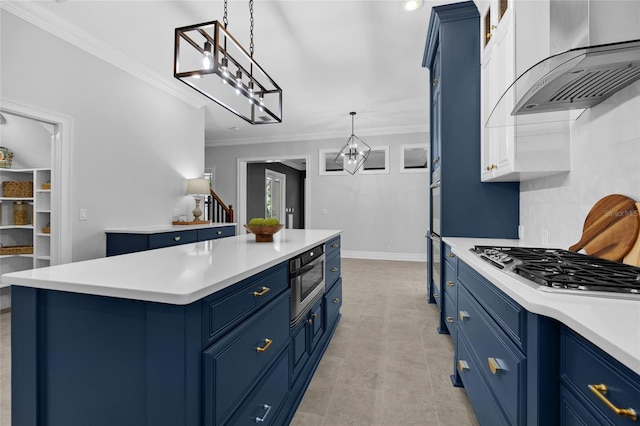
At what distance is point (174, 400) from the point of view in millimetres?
879

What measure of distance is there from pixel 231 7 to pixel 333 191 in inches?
179

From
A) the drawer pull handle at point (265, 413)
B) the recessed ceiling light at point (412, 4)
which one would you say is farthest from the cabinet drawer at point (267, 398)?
the recessed ceiling light at point (412, 4)

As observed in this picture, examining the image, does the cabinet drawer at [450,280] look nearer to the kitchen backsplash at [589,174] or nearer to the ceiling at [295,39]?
the kitchen backsplash at [589,174]

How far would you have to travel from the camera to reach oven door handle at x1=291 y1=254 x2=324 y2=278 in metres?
1.68

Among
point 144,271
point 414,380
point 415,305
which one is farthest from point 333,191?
point 144,271

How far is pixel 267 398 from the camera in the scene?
51.8 inches

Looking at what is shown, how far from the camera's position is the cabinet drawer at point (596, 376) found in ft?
1.84

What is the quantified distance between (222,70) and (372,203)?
17.4 ft

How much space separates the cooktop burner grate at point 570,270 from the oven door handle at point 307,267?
99 cm

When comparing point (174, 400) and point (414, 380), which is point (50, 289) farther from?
point (414, 380)

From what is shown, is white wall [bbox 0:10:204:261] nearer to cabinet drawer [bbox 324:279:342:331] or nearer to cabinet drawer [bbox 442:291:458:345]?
cabinet drawer [bbox 324:279:342:331]

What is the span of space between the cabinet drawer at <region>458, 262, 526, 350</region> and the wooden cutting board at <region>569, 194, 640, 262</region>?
0.57m

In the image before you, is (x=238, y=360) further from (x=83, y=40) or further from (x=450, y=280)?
(x=83, y=40)

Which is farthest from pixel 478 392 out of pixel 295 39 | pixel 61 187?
pixel 61 187
